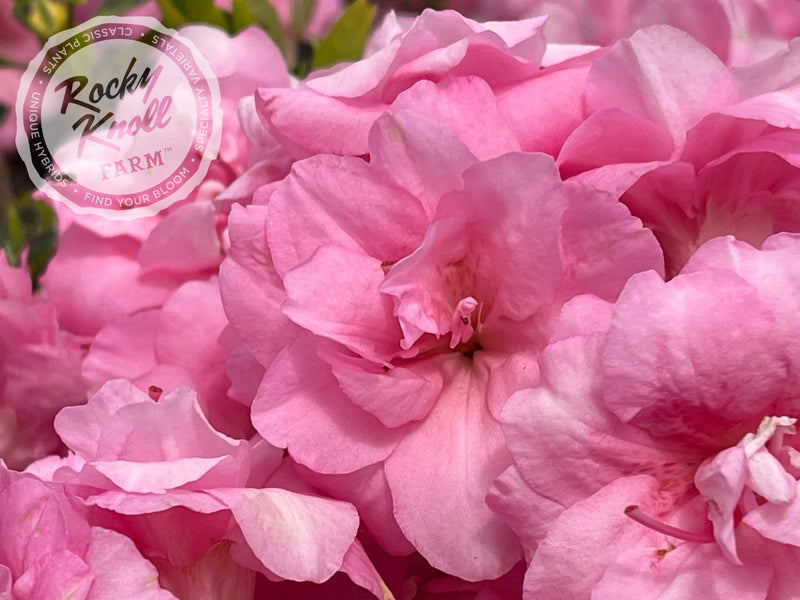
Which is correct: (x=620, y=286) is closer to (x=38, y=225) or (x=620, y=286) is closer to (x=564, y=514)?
(x=564, y=514)

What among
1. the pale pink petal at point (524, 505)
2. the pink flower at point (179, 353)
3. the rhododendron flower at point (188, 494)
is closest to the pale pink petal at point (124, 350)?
the pink flower at point (179, 353)

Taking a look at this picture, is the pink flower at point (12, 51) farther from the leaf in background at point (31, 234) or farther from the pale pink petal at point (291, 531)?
the pale pink petal at point (291, 531)

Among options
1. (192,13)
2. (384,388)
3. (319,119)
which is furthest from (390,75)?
(192,13)

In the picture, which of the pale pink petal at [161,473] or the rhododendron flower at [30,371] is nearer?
the pale pink petal at [161,473]

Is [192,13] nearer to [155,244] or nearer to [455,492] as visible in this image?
[155,244]

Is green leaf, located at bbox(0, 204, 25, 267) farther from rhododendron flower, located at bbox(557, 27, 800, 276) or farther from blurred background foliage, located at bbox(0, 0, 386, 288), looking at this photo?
rhododendron flower, located at bbox(557, 27, 800, 276)

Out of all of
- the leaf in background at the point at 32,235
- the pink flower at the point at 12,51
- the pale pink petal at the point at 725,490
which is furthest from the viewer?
the pink flower at the point at 12,51
